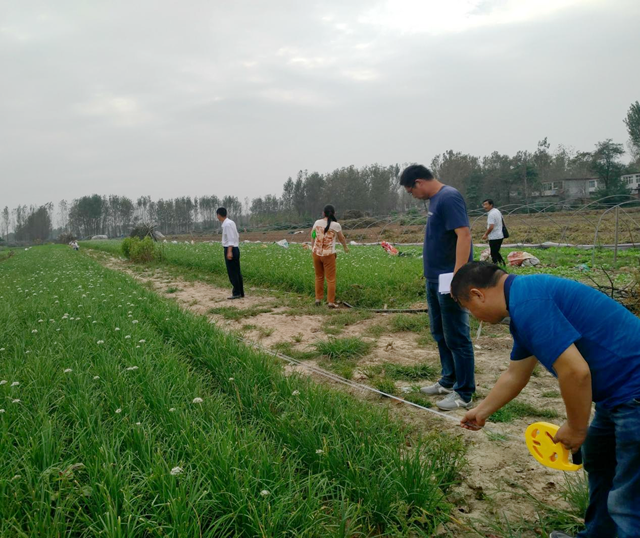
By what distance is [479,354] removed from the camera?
17.2 feet

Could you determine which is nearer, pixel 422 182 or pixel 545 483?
pixel 545 483

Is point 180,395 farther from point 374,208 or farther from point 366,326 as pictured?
point 374,208

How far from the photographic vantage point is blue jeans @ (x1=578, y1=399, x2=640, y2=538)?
5.41 ft

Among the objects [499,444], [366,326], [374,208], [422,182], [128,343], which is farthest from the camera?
[374,208]

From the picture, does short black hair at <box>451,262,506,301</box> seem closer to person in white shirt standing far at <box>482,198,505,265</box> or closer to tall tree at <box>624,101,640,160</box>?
person in white shirt standing far at <box>482,198,505,265</box>

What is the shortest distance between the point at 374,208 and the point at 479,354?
5978 centimetres

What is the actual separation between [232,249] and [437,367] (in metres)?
5.45

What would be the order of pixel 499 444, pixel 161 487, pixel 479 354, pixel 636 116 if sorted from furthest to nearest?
pixel 636 116, pixel 479 354, pixel 499 444, pixel 161 487

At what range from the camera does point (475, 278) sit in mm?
1943

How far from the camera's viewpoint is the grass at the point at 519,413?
11.4ft

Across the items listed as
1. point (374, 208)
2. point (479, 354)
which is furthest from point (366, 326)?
point (374, 208)

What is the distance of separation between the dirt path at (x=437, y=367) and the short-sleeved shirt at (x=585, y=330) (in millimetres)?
1073

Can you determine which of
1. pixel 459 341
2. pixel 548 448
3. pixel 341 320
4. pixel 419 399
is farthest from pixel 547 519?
pixel 341 320

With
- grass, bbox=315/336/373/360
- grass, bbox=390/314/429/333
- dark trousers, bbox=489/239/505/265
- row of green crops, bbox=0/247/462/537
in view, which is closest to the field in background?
dark trousers, bbox=489/239/505/265
